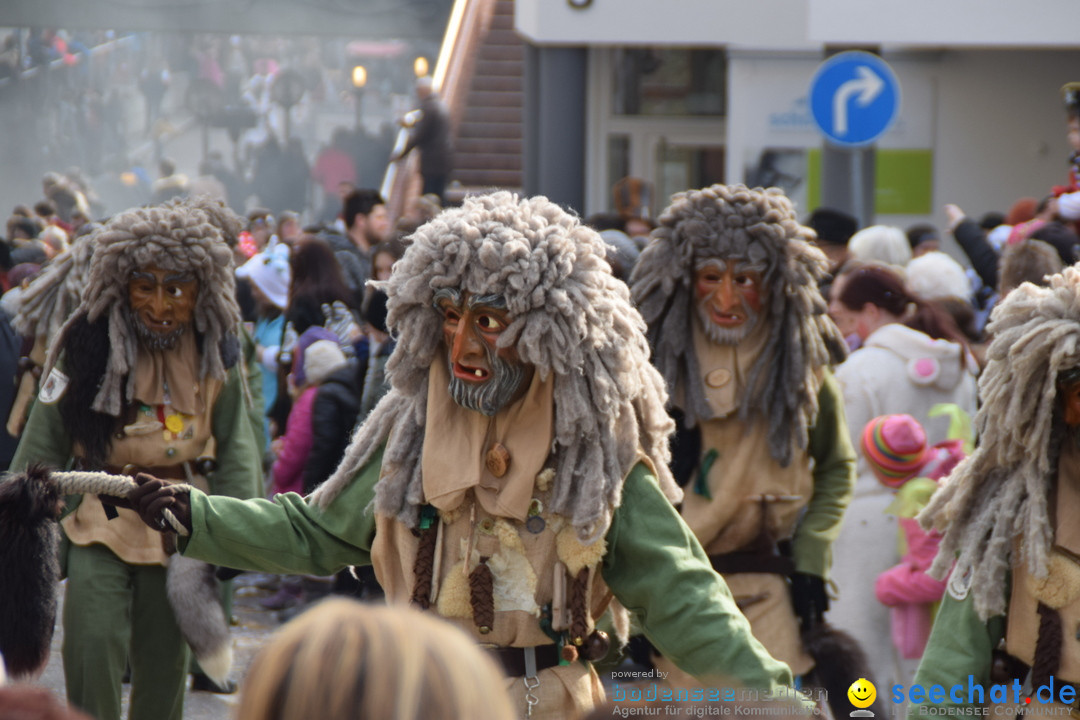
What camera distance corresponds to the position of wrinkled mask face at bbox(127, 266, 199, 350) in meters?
5.03

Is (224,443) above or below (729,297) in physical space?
below

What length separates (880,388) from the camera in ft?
19.0

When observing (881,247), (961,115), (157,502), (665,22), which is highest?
(665,22)

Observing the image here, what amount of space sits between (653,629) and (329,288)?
14.0 ft

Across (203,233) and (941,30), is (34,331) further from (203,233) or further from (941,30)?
(941,30)

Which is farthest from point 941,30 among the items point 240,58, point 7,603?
point 240,58

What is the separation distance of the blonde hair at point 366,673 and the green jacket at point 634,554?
158 cm

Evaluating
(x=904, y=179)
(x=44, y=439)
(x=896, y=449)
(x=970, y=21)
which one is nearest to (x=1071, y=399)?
(x=896, y=449)

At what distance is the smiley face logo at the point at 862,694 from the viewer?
3.87 metres

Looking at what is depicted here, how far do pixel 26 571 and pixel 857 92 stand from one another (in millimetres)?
6779

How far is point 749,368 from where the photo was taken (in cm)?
491

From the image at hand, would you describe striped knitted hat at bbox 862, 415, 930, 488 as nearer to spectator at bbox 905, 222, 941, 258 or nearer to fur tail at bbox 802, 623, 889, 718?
fur tail at bbox 802, 623, 889, 718

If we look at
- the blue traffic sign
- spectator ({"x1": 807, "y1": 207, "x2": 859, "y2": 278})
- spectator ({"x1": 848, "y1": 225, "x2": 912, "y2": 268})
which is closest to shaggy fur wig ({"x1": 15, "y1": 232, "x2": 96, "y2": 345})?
spectator ({"x1": 848, "y1": 225, "x2": 912, "y2": 268})

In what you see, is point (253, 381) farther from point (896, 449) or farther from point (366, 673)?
point (366, 673)
